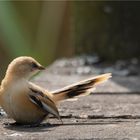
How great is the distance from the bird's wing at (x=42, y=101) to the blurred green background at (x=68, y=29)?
2.93 meters

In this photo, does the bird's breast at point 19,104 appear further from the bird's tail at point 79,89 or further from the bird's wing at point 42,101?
the bird's tail at point 79,89

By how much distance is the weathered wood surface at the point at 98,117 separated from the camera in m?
3.51

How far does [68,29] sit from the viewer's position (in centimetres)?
841

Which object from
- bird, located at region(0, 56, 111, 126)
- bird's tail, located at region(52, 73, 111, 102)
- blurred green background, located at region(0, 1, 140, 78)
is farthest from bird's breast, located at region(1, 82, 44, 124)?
blurred green background, located at region(0, 1, 140, 78)

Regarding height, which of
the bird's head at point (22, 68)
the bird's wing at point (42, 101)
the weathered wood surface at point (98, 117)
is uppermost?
the bird's head at point (22, 68)

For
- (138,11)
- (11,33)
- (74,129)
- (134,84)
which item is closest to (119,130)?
(74,129)

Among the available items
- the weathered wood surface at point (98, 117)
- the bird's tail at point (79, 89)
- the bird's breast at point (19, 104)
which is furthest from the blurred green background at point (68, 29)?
the bird's breast at point (19, 104)

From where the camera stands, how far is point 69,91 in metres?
4.05

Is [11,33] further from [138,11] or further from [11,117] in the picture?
[11,117]

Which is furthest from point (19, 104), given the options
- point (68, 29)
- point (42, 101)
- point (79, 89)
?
point (68, 29)

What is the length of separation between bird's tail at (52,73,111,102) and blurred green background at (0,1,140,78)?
2.67 metres

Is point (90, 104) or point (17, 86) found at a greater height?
point (17, 86)

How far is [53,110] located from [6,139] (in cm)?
44

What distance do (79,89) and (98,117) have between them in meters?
0.21
